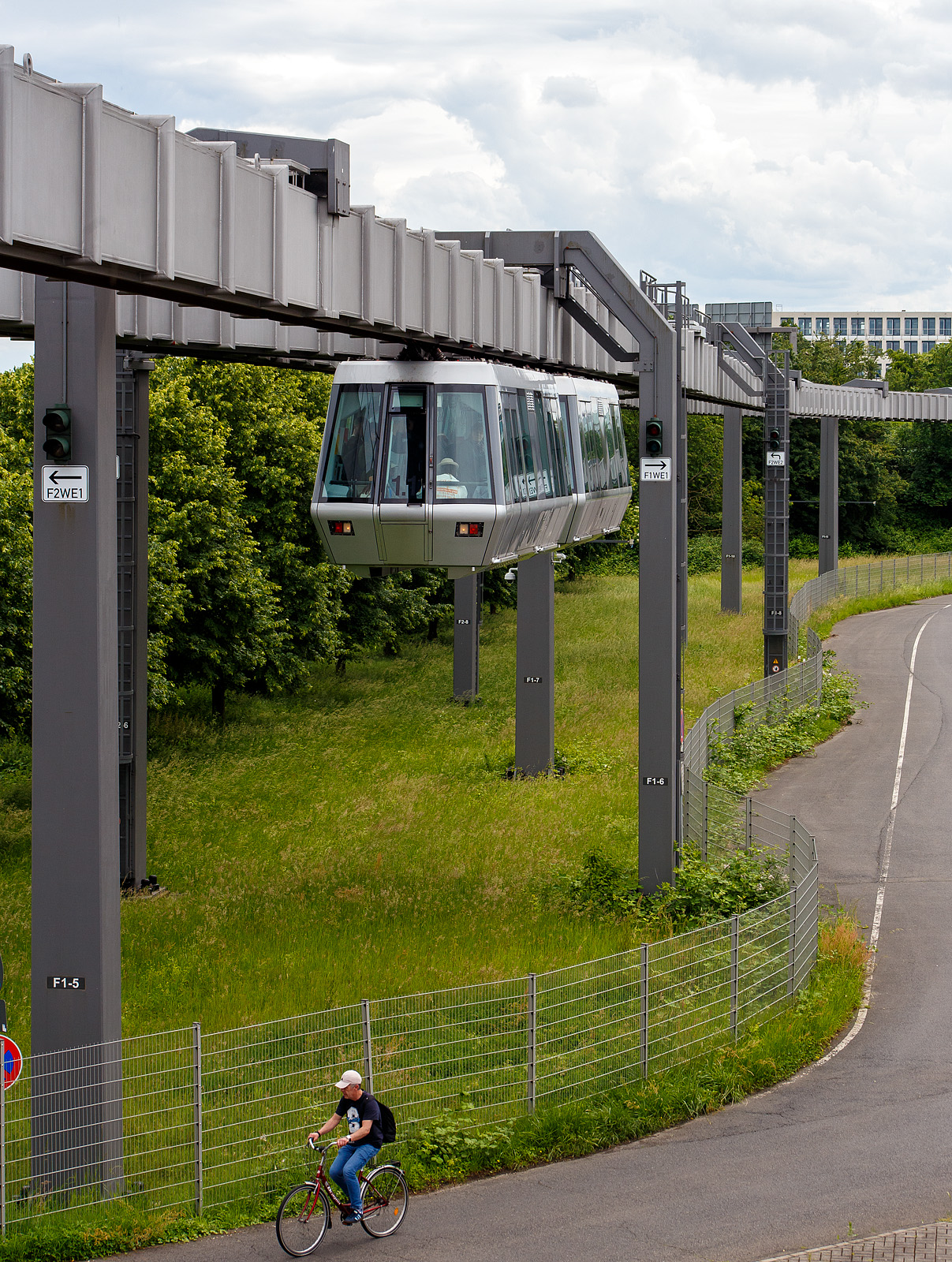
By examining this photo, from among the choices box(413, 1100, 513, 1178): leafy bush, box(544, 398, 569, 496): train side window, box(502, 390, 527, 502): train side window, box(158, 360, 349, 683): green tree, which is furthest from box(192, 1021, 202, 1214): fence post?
box(158, 360, 349, 683): green tree

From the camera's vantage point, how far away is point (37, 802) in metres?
11.4

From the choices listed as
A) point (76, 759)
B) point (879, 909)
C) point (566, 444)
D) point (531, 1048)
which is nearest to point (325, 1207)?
point (531, 1048)

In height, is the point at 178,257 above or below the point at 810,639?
above

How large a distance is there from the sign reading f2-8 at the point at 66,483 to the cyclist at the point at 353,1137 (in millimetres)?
4664

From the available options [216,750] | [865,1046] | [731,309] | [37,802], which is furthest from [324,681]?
[37,802]

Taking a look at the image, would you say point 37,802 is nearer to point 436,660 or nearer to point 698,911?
point 698,911

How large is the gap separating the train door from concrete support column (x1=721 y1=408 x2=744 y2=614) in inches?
1550

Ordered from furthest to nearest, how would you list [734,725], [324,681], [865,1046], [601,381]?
[324,681], [734,725], [601,381], [865,1046]

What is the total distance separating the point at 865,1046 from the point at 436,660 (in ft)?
115

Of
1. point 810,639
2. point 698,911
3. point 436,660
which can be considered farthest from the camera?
point 436,660

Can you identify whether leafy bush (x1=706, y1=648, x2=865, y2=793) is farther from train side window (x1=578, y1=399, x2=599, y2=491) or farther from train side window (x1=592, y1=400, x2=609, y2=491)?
train side window (x1=578, y1=399, x2=599, y2=491)

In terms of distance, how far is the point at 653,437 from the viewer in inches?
748

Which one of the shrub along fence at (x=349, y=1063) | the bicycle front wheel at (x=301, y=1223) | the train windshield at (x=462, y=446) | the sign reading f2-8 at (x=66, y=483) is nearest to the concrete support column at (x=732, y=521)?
the shrub along fence at (x=349, y=1063)

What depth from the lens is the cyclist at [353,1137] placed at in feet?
35.8
